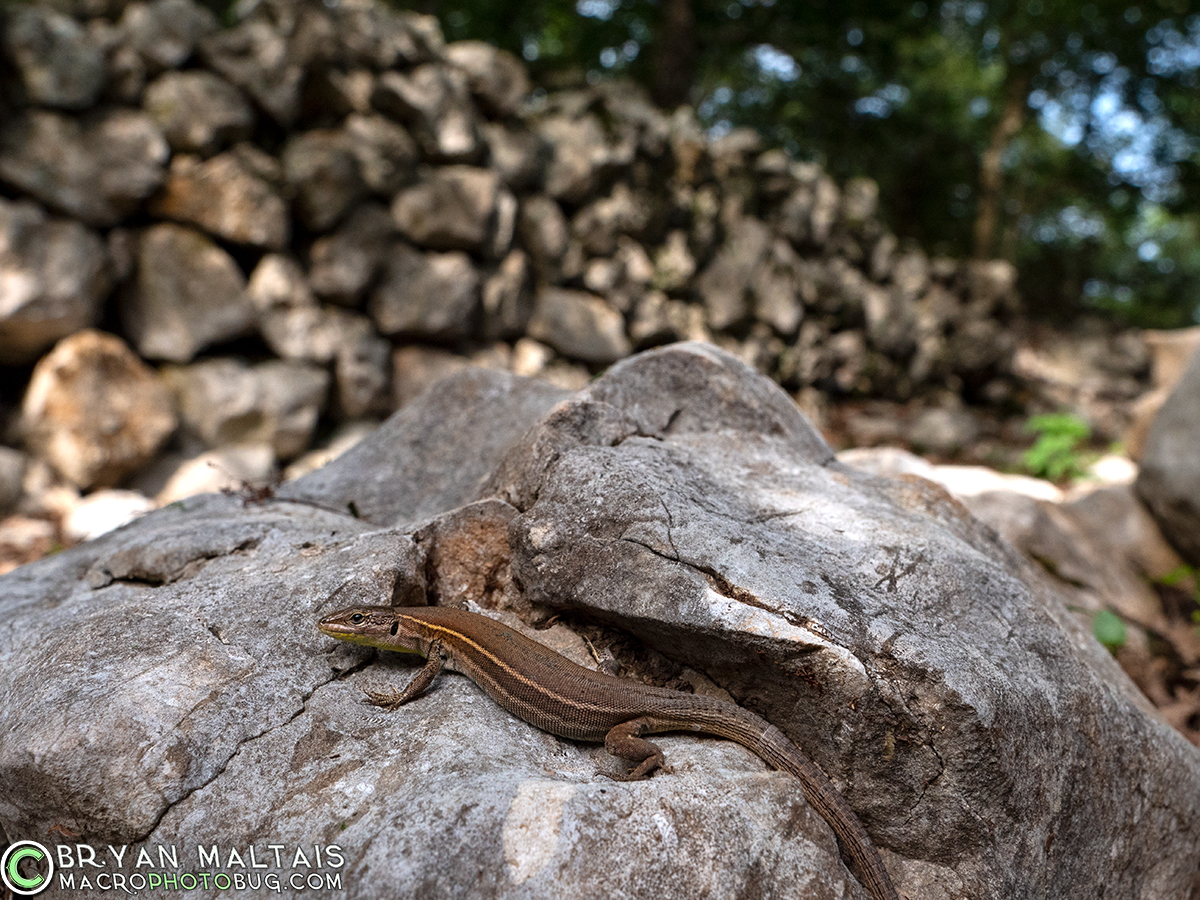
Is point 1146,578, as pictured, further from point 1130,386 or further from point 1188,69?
point 1188,69

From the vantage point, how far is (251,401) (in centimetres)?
848

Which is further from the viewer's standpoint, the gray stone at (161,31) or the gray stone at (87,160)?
the gray stone at (161,31)

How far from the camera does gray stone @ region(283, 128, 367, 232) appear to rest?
8.66 m

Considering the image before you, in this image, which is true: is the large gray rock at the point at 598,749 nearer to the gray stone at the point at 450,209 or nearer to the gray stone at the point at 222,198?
the gray stone at the point at 222,198

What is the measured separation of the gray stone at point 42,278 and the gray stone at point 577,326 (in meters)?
5.33

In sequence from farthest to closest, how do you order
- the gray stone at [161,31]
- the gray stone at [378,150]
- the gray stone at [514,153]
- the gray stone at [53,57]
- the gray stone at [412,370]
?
1. the gray stone at [514,153]
2. the gray stone at [412,370]
3. the gray stone at [378,150]
4. the gray stone at [161,31]
5. the gray stone at [53,57]

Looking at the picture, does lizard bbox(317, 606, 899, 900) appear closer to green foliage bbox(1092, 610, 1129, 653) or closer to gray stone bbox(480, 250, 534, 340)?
green foliage bbox(1092, 610, 1129, 653)

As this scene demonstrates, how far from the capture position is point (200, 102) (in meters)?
8.08

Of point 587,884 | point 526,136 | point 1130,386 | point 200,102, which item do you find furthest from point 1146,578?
point 1130,386

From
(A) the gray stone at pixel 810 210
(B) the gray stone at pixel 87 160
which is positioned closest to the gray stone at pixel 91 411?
(B) the gray stone at pixel 87 160

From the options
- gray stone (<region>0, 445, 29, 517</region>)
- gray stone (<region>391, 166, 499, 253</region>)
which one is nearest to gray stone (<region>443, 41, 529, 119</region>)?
gray stone (<region>391, 166, 499, 253</region>)

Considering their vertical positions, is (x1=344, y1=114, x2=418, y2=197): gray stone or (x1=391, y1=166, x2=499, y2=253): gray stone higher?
(x1=344, y1=114, x2=418, y2=197): gray stone

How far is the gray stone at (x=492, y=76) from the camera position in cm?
1010

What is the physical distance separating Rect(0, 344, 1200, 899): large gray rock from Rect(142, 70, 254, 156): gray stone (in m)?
6.04
